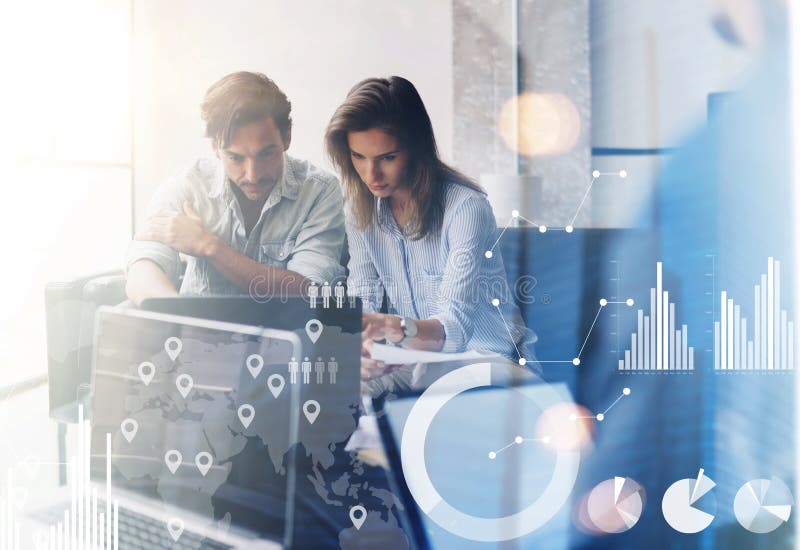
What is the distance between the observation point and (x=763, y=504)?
104 cm

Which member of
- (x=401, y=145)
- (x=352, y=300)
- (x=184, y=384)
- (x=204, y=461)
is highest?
(x=401, y=145)

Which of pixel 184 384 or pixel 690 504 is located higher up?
pixel 184 384

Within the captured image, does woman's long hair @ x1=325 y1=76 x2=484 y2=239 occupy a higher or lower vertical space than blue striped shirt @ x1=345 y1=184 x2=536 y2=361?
higher

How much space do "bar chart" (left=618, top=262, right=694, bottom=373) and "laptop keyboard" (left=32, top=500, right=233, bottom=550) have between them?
2.46 feet

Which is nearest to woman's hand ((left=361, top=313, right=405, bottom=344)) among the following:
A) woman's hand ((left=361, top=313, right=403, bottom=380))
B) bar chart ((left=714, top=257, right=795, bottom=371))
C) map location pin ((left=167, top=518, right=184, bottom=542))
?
woman's hand ((left=361, top=313, right=403, bottom=380))

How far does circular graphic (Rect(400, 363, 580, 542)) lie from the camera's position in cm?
97

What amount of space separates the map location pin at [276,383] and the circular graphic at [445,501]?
208 millimetres

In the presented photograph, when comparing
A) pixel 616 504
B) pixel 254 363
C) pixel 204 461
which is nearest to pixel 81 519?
pixel 204 461

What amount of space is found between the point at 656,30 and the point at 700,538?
2.81 feet

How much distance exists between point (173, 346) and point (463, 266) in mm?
473

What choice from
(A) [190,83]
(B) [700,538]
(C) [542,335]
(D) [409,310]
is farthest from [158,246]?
(B) [700,538]

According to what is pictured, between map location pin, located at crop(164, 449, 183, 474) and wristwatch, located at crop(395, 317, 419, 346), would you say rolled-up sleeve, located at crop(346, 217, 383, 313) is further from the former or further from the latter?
map location pin, located at crop(164, 449, 183, 474)

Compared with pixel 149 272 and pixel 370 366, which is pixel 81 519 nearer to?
pixel 149 272

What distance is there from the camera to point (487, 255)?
962 millimetres
